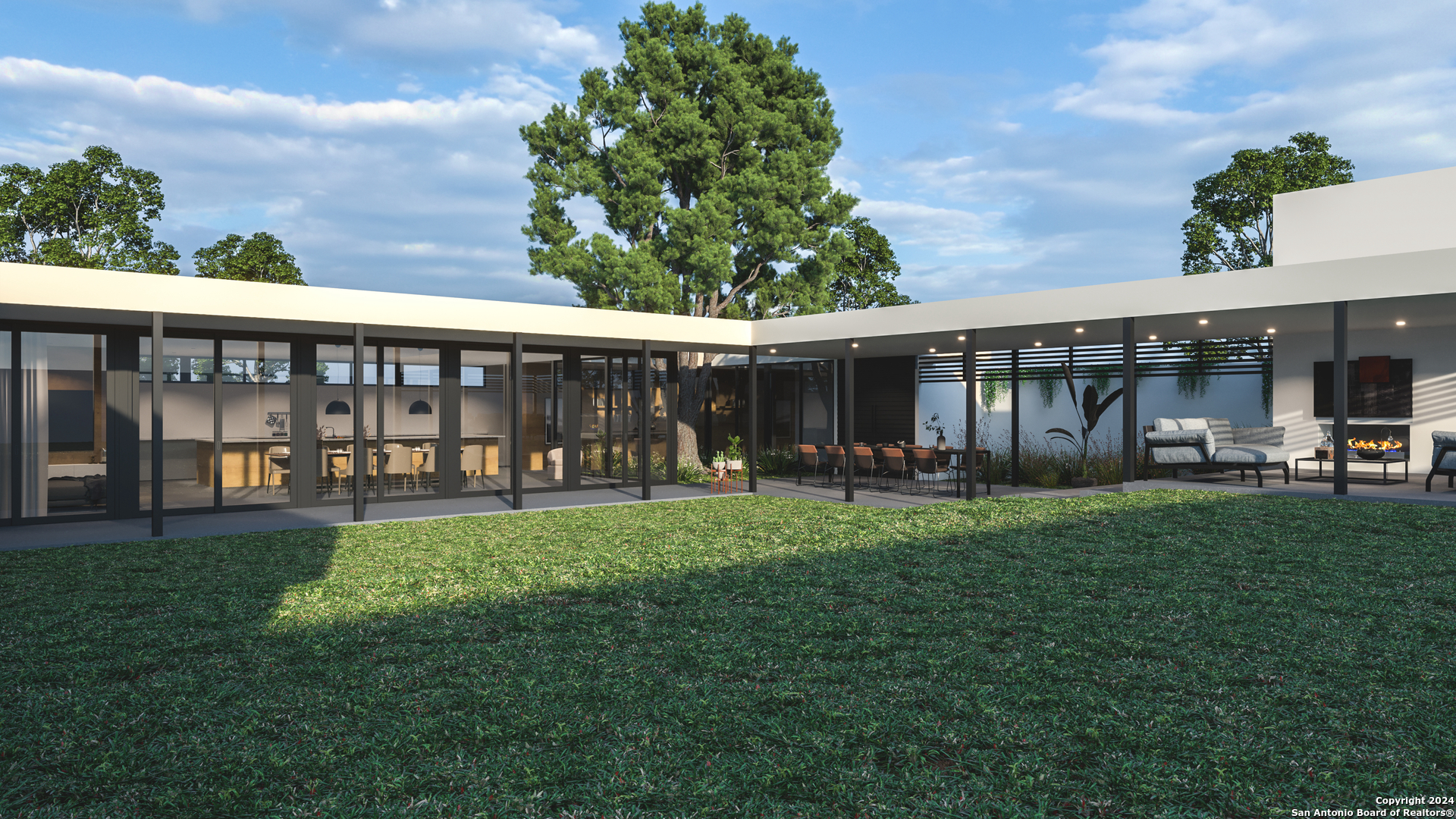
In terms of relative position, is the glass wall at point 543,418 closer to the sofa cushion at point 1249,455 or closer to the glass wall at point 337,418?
the glass wall at point 337,418

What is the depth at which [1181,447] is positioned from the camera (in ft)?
41.7

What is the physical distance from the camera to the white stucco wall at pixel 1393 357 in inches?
516

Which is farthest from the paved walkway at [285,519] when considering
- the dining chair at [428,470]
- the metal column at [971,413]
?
the metal column at [971,413]

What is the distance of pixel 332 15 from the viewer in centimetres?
1502

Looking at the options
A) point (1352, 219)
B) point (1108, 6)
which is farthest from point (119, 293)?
point (1352, 219)

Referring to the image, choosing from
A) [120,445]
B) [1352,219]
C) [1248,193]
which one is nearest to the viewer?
[120,445]

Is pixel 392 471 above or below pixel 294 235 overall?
below

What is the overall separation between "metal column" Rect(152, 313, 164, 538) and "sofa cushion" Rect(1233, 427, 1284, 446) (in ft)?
53.0

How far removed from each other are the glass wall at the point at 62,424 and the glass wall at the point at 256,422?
0.94m

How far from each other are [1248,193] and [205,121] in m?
31.6

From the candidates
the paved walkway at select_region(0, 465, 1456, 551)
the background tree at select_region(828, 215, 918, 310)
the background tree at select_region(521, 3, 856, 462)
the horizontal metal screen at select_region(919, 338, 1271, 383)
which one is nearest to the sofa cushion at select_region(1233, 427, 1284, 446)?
the paved walkway at select_region(0, 465, 1456, 551)

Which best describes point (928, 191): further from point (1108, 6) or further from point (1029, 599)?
point (1029, 599)

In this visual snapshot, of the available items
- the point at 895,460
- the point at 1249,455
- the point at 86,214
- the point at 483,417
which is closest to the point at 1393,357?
the point at 1249,455

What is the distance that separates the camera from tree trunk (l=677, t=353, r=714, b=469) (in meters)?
17.7
